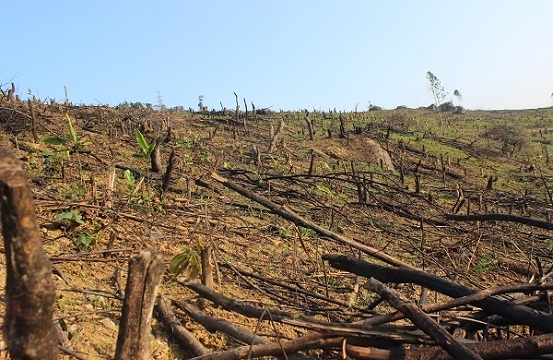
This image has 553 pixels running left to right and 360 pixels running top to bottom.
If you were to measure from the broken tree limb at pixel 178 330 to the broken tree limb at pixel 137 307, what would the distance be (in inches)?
39.0

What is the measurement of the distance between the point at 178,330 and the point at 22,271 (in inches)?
67.2

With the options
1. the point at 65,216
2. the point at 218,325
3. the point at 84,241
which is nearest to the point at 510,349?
the point at 218,325

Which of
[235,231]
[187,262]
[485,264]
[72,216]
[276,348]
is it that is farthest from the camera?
[485,264]

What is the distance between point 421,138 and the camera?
20.8 metres

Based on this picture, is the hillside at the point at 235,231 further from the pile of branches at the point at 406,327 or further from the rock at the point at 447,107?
the rock at the point at 447,107

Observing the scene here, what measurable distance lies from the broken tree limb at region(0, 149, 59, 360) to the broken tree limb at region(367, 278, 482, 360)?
1.46 metres

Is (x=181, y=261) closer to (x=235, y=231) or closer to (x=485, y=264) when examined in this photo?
(x=235, y=231)

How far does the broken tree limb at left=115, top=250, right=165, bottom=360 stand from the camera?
5.01 feet

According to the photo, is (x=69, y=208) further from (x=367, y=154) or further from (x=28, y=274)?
(x=367, y=154)

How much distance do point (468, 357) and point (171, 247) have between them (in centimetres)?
297

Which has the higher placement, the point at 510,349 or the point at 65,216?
the point at 65,216

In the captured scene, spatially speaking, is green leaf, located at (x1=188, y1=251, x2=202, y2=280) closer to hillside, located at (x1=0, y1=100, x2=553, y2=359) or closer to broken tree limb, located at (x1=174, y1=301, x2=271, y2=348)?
hillside, located at (x1=0, y1=100, x2=553, y2=359)

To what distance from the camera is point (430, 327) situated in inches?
77.0

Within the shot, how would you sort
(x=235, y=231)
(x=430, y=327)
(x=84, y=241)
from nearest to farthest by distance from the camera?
(x=430, y=327)
(x=84, y=241)
(x=235, y=231)
